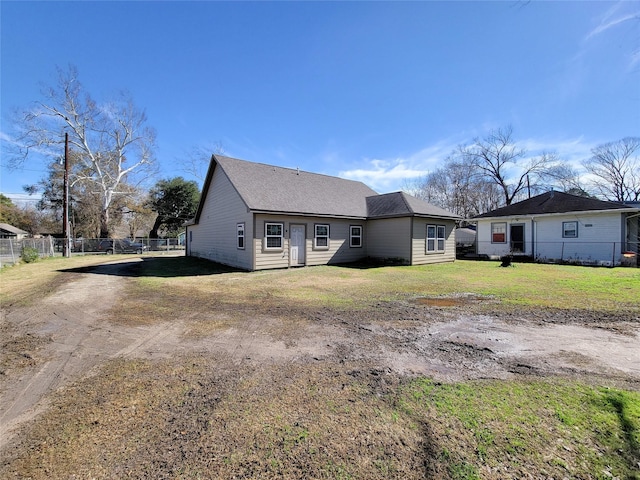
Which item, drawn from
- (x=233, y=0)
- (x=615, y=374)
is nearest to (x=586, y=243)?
(x=615, y=374)

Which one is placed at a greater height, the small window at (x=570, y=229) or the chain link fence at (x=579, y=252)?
the small window at (x=570, y=229)

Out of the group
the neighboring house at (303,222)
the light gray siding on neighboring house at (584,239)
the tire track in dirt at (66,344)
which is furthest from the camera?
the light gray siding on neighboring house at (584,239)

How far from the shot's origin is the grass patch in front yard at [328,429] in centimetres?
202

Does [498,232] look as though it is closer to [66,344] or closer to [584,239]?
[584,239]

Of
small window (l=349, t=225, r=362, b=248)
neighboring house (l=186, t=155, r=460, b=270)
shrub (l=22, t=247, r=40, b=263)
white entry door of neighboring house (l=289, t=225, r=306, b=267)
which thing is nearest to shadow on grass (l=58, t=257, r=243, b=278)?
neighboring house (l=186, t=155, r=460, b=270)

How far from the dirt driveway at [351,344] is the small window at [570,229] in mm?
14290

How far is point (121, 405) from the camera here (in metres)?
2.80

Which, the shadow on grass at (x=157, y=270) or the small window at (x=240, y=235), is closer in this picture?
the shadow on grass at (x=157, y=270)

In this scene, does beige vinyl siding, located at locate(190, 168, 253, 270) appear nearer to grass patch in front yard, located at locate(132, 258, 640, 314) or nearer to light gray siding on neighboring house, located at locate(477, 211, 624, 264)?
grass patch in front yard, located at locate(132, 258, 640, 314)

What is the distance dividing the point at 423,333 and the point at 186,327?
4.07 m

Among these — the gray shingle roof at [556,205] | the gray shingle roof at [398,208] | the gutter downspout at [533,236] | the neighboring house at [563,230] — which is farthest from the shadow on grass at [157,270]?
the gray shingle roof at [556,205]

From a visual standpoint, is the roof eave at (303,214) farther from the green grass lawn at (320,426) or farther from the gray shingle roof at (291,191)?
the green grass lawn at (320,426)

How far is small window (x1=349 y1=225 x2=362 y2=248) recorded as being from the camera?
16.6 metres

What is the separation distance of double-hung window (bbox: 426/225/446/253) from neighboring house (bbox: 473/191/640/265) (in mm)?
4952
